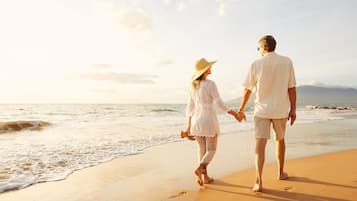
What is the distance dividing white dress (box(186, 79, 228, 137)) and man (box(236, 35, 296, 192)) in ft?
1.56

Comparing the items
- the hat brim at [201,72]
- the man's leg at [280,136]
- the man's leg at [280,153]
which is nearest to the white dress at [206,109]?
the hat brim at [201,72]

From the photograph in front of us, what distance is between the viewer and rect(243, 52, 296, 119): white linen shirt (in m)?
3.78

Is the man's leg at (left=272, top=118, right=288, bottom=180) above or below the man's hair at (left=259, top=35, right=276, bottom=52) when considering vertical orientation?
below

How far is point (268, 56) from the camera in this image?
381 centimetres

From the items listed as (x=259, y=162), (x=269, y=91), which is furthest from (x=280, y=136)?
(x=269, y=91)

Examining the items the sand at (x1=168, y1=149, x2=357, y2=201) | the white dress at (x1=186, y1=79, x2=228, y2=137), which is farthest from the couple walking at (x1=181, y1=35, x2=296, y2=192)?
the sand at (x1=168, y1=149, x2=357, y2=201)

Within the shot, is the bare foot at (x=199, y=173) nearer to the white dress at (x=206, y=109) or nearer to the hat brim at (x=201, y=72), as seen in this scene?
the white dress at (x=206, y=109)

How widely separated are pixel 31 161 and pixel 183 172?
338cm

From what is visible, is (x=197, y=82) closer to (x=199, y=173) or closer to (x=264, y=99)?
(x=264, y=99)

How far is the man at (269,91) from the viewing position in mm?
3781

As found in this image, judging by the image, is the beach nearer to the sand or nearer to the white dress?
the sand

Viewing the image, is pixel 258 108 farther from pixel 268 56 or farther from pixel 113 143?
pixel 113 143

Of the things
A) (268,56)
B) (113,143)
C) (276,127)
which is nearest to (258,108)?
(276,127)

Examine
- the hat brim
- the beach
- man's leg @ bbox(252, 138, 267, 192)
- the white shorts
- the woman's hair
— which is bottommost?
the beach
